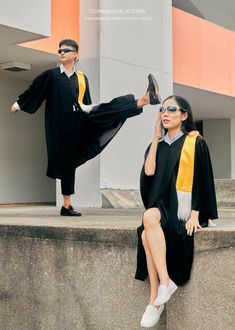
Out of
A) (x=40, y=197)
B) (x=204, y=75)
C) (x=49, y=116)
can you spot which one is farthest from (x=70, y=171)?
(x=204, y=75)

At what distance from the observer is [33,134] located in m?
11.5

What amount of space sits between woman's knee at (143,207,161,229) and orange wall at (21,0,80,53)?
5.69 m

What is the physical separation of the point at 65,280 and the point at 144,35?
649cm

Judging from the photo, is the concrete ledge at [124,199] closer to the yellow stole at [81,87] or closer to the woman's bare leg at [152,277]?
the yellow stole at [81,87]

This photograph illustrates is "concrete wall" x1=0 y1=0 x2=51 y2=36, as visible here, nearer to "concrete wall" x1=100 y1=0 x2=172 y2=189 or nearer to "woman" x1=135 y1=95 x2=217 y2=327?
"concrete wall" x1=100 y1=0 x2=172 y2=189

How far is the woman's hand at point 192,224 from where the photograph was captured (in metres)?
3.42

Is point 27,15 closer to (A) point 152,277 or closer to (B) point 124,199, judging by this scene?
(B) point 124,199

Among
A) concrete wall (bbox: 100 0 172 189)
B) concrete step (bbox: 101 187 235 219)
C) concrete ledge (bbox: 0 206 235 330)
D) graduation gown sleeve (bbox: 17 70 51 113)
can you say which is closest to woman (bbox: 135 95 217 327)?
concrete ledge (bbox: 0 206 235 330)

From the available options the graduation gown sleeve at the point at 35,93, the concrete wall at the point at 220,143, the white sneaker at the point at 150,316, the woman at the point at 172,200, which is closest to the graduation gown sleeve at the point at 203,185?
the woman at the point at 172,200

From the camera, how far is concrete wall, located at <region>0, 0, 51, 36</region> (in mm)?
7445

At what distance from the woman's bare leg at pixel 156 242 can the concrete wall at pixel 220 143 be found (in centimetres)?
1352

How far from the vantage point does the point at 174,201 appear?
3.51m

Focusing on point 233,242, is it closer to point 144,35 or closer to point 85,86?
point 85,86

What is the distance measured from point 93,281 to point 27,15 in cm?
491
